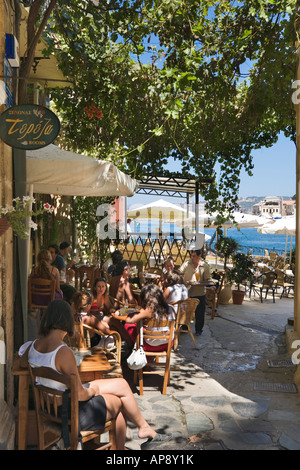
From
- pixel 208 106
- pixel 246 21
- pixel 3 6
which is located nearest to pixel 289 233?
pixel 208 106

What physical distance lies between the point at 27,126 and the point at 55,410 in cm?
210

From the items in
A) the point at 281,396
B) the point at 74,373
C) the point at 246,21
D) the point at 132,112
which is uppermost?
the point at 246,21

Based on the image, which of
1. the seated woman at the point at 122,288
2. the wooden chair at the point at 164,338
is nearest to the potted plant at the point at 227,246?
the seated woman at the point at 122,288

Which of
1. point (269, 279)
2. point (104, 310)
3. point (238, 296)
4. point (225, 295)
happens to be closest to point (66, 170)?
point (104, 310)

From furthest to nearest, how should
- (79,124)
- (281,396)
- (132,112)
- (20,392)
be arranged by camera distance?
(132,112) → (79,124) → (281,396) → (20,392)

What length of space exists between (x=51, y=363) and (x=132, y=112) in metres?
6.95

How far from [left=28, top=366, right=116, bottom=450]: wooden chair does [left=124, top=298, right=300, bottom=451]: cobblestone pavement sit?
0.93 m

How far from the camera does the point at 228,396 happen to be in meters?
5.03

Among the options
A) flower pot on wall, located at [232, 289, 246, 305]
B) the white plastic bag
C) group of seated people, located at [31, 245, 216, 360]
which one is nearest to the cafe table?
the white plastic bag

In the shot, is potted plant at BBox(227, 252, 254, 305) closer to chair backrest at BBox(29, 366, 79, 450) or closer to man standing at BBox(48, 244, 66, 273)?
man standing at BBox(48, 244, 66, 273)

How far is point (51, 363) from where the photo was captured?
300 centimetres

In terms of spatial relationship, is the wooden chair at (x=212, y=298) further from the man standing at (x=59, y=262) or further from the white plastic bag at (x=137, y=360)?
the white plastic bag at (x=137, y=360)

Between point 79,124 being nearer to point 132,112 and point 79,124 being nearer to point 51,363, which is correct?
point 132,112
